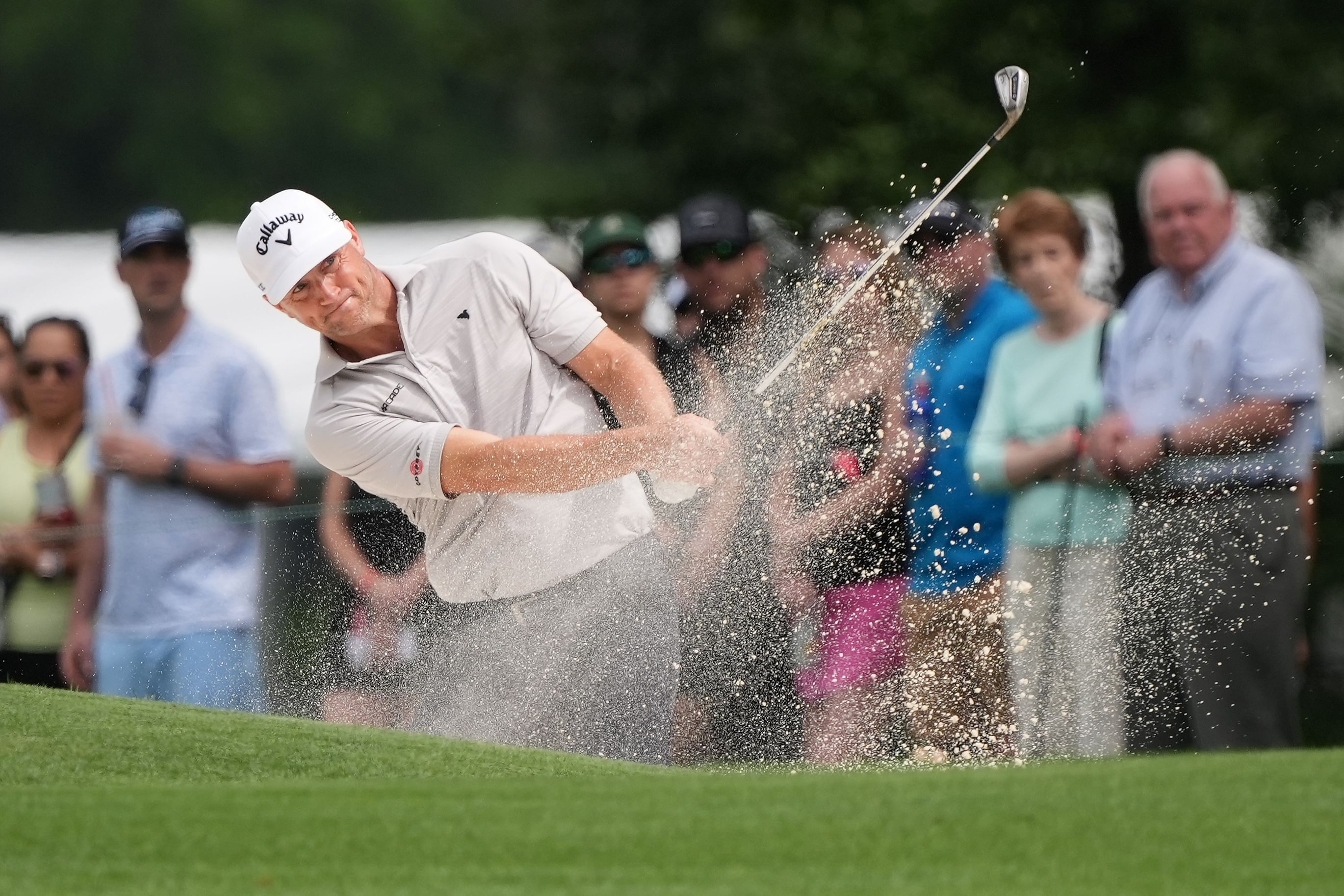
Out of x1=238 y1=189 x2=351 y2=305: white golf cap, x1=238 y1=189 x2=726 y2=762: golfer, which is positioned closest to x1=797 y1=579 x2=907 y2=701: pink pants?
x1=238 y1=189 x2=726 y2=762: golfer

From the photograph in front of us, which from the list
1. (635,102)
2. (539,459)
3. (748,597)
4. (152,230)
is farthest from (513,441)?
(635,102)

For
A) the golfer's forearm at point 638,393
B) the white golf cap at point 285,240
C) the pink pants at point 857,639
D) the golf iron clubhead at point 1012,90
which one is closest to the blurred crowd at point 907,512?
the pink pants at point 857,639

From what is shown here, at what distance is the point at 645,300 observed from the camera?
764 cm

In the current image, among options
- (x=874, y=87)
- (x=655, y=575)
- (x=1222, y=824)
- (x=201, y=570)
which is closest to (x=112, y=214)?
(x=874, y=87)

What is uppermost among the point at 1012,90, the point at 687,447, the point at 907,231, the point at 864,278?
the point at 1012,90

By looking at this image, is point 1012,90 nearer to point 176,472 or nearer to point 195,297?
point 176,472

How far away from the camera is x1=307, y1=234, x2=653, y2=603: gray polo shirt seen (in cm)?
589

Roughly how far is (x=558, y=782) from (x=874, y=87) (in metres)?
10.5

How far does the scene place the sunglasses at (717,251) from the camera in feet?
25.1

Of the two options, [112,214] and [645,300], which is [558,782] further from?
[112,214]

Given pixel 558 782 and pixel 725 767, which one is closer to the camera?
pixel 558 782

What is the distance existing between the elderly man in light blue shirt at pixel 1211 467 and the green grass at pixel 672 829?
1.12 meters

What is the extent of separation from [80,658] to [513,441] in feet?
9.99

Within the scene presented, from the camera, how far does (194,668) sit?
7.84 m
